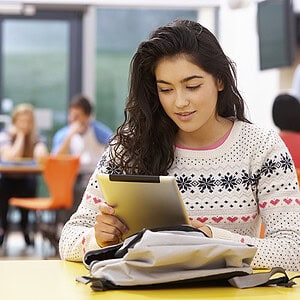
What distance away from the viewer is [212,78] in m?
2.48

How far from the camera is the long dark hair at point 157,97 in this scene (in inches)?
96.6

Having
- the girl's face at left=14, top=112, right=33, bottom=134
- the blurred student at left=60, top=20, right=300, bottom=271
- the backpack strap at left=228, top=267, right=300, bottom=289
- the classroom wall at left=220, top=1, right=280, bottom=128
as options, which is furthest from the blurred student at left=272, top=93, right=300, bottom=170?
the girl's face at left=14, top=112, right=33, bottom=134

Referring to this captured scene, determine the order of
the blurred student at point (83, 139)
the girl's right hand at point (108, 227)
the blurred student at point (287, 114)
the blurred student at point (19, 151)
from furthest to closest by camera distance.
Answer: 1. the blurred student at point (19, 151)
2. the blurred student at point (83, 139)
3. the blurred student at point (287, 114)
4. the girl's right hand at point (108, 227)

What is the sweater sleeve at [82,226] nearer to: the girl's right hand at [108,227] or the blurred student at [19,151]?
the girl's right hand at [108,227]

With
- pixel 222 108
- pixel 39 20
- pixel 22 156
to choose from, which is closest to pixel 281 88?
pixel 22 156

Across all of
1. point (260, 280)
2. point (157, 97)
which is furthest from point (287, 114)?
point (260, 280)

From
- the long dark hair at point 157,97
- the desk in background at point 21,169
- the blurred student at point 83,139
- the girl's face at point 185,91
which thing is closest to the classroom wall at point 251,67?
the blurred student at point 83,139

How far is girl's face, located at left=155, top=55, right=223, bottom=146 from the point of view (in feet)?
7.86

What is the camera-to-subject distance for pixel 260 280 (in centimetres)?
186

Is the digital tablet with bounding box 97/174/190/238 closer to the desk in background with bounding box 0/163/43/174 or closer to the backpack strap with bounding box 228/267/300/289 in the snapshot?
the backpack strap with bounding box 228/267/300/289

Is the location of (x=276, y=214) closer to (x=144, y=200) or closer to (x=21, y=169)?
(x=144, y=200)

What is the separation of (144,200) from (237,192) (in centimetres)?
42

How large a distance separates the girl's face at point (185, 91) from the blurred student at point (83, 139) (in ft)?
18.8

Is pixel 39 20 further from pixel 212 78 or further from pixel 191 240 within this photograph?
pixel 191 240
